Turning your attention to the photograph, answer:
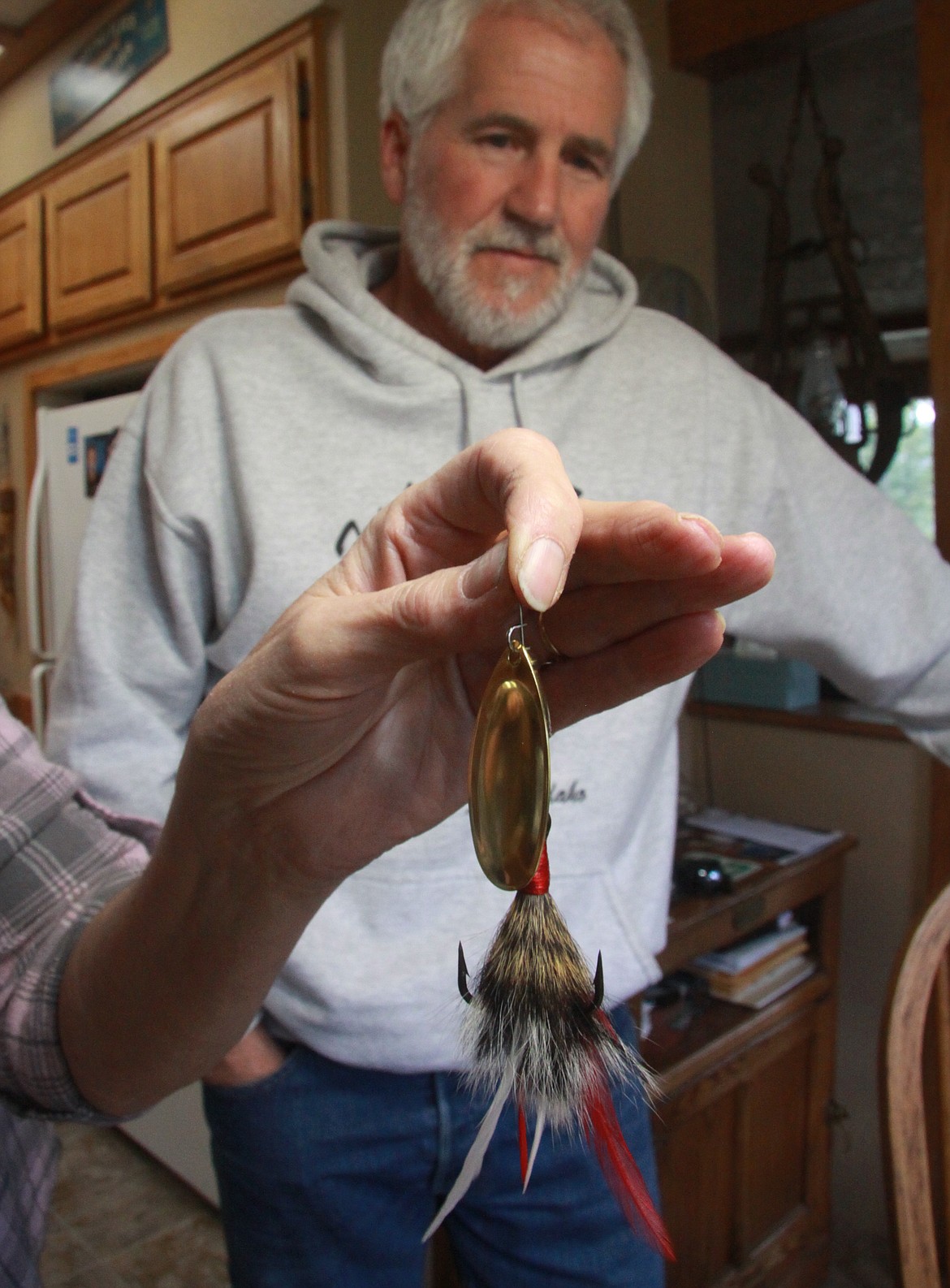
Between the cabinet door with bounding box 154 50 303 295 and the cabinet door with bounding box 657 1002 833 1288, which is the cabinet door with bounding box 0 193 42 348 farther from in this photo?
the cabinet door with bounding box 657 1002 833 1288

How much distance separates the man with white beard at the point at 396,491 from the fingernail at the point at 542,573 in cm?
57

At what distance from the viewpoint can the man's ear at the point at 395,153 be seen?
115 centimetres

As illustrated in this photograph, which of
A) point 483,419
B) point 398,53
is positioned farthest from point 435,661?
point 398,53

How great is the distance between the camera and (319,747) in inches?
19.7

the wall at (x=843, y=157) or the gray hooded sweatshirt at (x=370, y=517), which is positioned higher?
the wall at (x=843, y=157)

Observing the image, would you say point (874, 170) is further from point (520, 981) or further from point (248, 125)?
point (520, 981)

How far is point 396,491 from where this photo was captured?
3.22 feet

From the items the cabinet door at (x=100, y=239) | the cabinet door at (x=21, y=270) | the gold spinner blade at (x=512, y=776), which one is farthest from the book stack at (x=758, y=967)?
the cabinet door at (x=21, y=270)

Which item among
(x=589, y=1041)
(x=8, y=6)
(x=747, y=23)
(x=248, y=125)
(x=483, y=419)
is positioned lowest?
(x=589, y=1041)

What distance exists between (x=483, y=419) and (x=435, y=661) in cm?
51

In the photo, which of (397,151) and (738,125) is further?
(738,125)

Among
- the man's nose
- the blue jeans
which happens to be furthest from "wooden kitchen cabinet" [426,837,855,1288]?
the man's nose

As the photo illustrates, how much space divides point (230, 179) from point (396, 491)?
139 centimetres

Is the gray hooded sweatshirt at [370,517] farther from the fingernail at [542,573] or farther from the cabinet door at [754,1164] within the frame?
the cabinet door at [754,1164]
